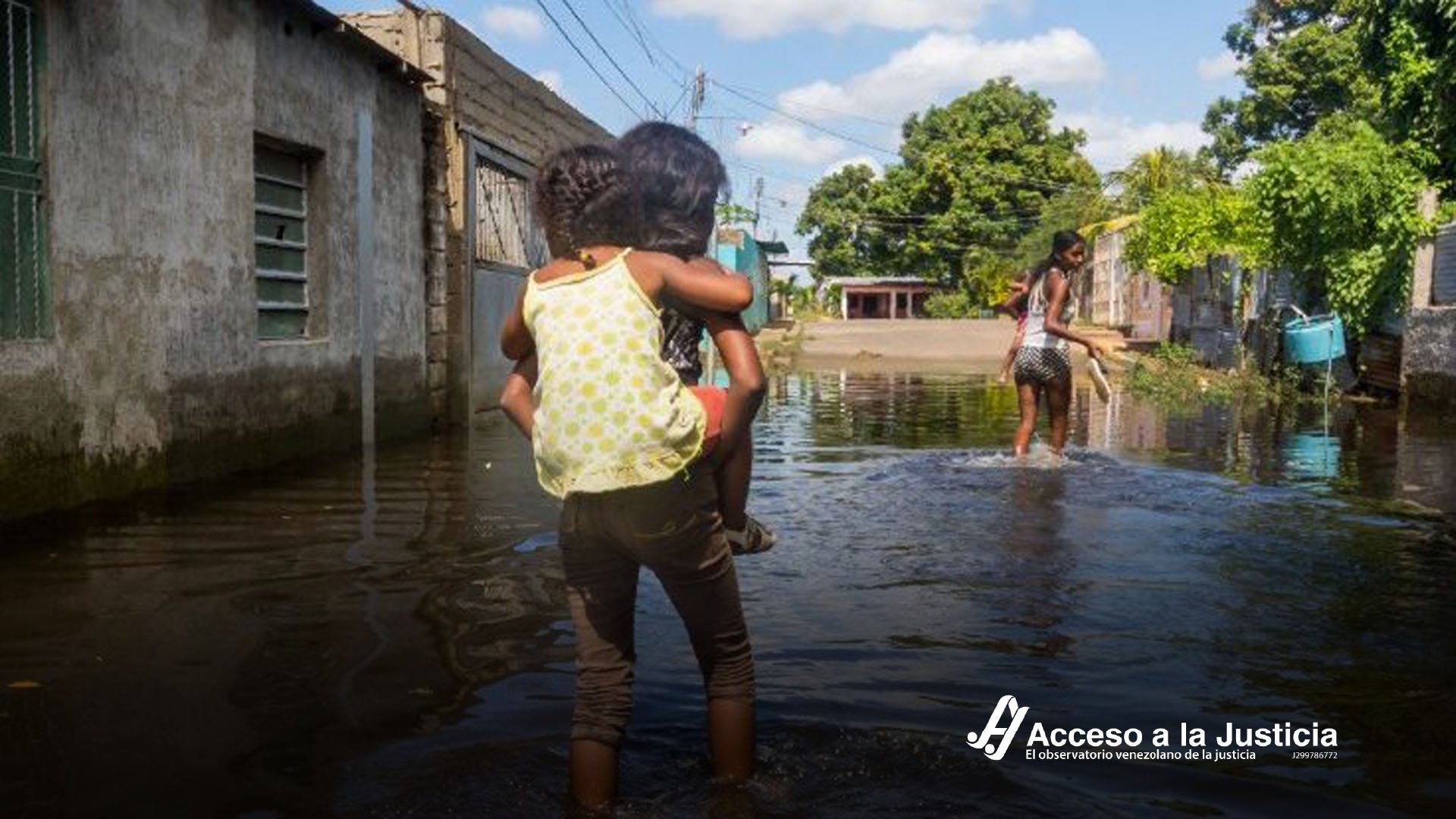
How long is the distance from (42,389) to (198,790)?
4627 mm

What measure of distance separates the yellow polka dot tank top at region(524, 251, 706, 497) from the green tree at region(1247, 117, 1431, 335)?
14.7 m

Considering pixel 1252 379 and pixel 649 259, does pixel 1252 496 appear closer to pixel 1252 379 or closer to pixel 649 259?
pixel 649 259

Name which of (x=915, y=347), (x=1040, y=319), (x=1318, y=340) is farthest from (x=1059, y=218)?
(x=1040, y=319)

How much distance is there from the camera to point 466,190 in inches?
526

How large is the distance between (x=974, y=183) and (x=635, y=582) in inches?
2079

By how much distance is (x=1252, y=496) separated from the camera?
25.2 feet

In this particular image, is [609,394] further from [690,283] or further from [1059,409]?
[1059,409]

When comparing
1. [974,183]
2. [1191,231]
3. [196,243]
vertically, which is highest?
[974,183]

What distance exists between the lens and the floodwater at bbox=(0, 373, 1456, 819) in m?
3.05

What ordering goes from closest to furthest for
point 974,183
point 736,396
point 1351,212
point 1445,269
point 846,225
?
point 736,396 → point 1445,269 → point 1351,212 → point 974,183 → point 846,225

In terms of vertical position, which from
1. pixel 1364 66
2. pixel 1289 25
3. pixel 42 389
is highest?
pixel 1289 25

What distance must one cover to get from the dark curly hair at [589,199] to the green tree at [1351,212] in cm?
1465

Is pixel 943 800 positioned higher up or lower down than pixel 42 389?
lower down

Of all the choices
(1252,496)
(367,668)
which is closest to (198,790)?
(367,668)
